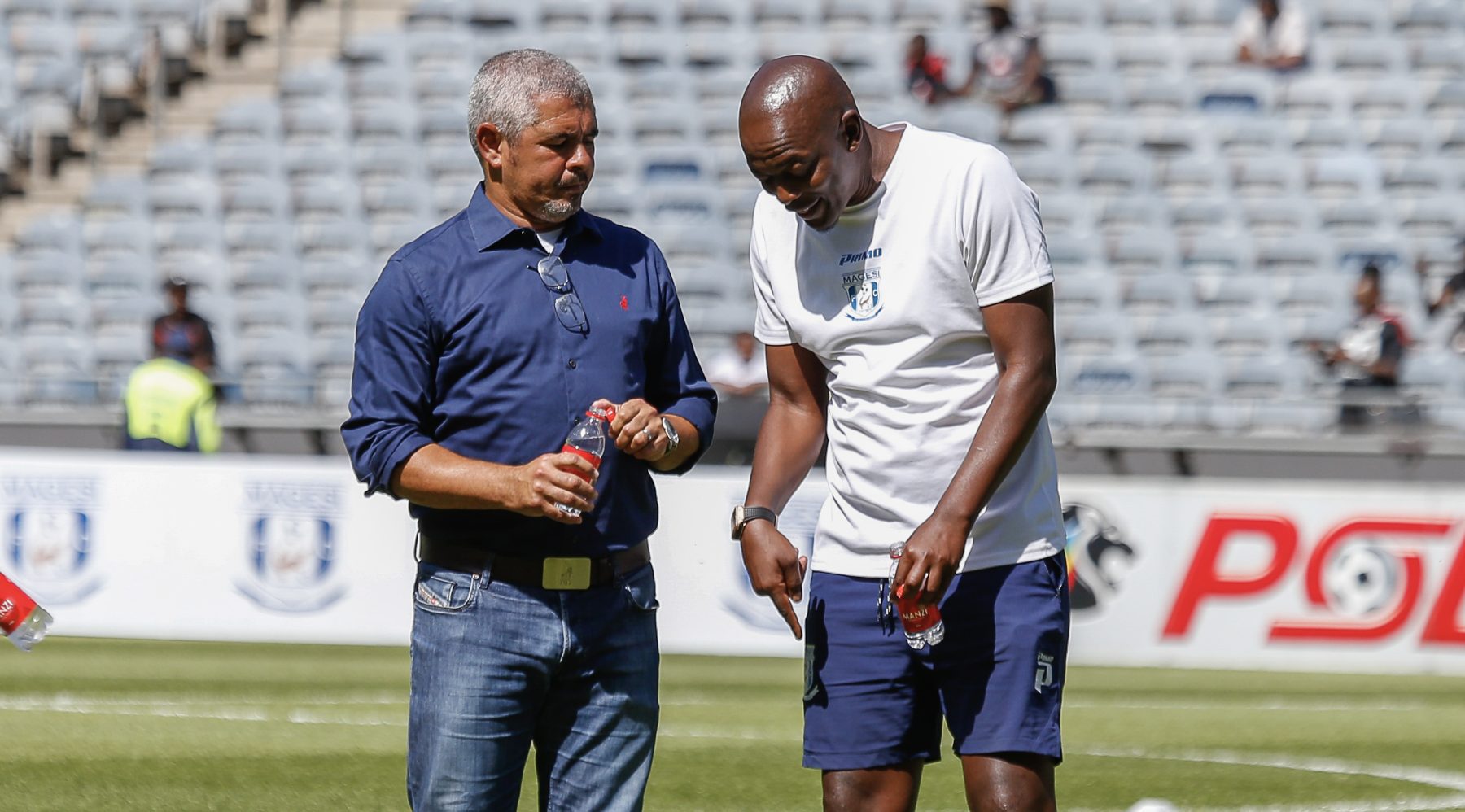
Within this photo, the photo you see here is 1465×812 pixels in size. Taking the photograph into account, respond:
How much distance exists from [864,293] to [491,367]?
2.69 feet

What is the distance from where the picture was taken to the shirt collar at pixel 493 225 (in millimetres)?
4008

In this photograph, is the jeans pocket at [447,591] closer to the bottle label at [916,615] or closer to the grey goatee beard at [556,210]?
the grey goatee beard at [556,210]

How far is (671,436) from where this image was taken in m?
3.98

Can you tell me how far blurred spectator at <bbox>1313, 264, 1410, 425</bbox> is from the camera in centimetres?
1420

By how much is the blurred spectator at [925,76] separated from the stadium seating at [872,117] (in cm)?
13

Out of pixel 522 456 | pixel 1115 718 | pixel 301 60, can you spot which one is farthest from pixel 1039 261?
pixel 301 60

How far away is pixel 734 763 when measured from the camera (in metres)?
8.17

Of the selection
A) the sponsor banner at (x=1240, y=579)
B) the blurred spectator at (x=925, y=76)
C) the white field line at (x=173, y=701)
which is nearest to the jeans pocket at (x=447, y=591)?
the white field line at (x=173, y=701)

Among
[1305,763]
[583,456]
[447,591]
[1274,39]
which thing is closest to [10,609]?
[447,591]

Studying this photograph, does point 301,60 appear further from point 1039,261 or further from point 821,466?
point 1039,261

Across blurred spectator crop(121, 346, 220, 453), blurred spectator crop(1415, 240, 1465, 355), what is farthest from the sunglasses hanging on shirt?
blurred spectator crop(1415, 240, 1465, 355)

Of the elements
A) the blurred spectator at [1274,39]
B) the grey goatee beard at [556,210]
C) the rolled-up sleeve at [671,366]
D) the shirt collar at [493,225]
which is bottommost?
the rolled-up sleeve at [671,366]

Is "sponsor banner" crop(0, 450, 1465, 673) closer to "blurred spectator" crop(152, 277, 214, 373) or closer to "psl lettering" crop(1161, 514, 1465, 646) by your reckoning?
"psl lettering" crop(1161, 514, 1465, 646)

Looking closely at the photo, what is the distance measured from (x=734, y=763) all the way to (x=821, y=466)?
5.32 metres
